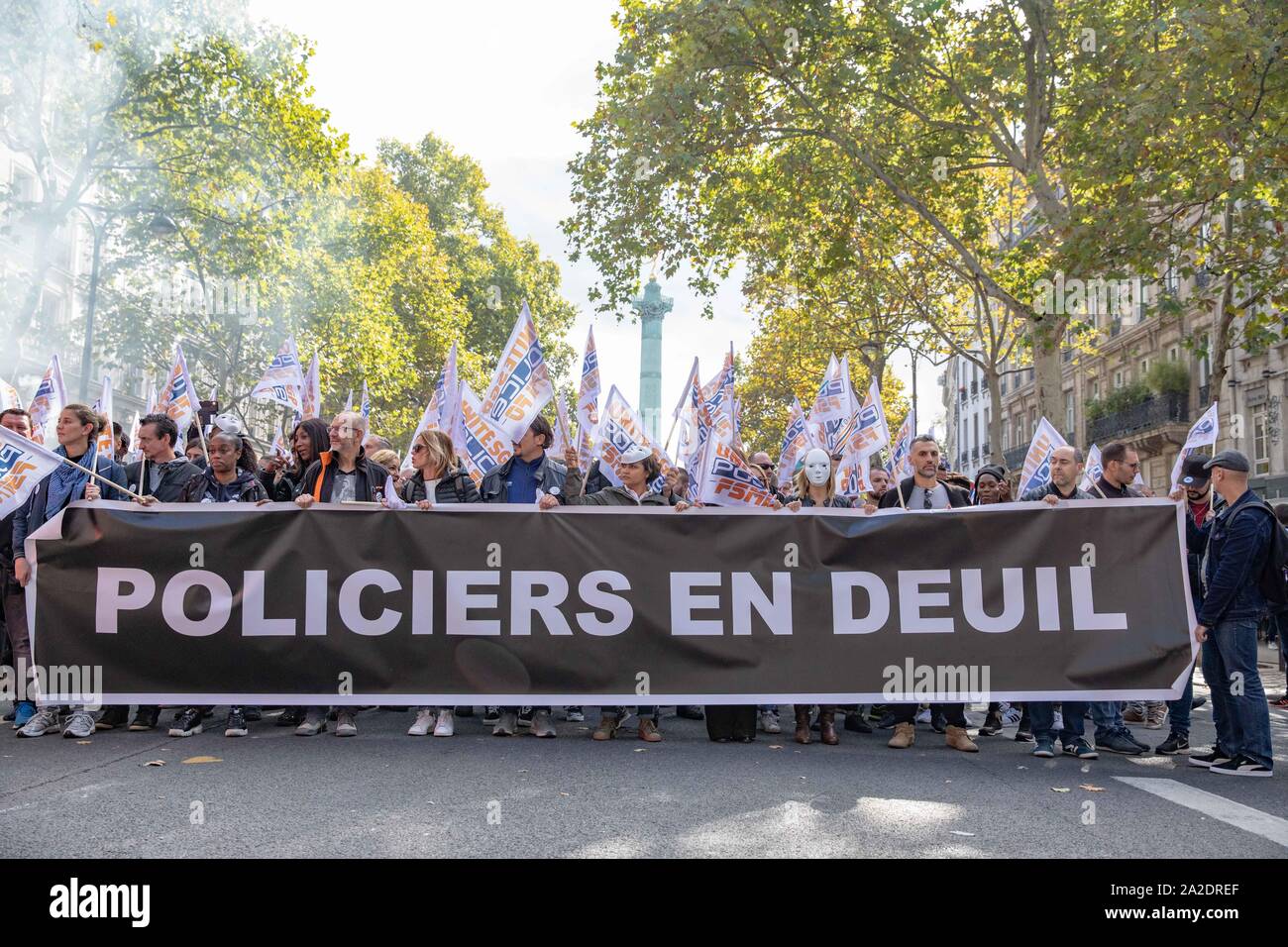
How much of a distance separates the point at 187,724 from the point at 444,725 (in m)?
1.63

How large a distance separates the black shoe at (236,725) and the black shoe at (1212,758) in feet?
19.8

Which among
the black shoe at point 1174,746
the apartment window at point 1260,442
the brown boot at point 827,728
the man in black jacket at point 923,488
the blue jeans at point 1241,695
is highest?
the apartment window at point 1260,442

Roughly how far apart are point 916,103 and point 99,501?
18.0 meters

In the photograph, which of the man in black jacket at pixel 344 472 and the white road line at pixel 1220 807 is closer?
the white road line at pixel 1220 807

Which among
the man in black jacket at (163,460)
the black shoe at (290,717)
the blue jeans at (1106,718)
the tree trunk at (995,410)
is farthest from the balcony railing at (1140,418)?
the man in black jacket at (163,460)

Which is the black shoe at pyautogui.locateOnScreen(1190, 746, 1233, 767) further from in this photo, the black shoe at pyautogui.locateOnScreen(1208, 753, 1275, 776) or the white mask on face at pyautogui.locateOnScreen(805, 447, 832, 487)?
the white mask on face at pyautogui.locateOnScreen(805, 447, 832, 487)

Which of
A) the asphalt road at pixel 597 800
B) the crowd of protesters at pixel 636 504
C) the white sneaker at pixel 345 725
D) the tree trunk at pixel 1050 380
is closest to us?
the asphalt road at pixel 597 800

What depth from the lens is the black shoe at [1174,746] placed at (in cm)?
791

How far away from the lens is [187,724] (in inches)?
296

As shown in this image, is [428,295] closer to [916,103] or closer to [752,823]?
[916,103]

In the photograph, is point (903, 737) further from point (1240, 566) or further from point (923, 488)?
point (1240, 566)

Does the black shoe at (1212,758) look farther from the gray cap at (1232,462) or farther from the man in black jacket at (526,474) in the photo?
the man in black jacket at (526,474)

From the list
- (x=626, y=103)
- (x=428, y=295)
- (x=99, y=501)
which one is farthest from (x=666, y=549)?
(x=428, y=295)

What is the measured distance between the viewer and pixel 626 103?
63.8 ft
